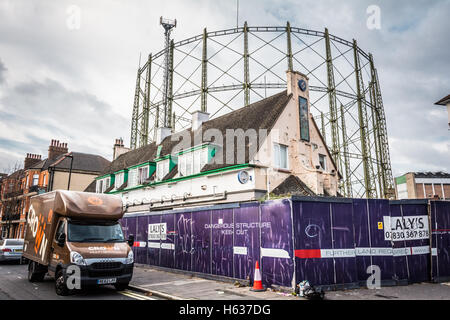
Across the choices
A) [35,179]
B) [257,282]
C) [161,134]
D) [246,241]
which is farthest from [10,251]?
[35,179]

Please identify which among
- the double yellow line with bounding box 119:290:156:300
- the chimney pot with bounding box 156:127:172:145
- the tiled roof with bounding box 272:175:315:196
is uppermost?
the chimney pot with bounding box 156:127:172:145

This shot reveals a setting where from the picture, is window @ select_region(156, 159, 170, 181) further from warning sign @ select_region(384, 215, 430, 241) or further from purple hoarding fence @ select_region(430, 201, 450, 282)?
purple hoarding fence @ select_region(430, 201, 450, 282)

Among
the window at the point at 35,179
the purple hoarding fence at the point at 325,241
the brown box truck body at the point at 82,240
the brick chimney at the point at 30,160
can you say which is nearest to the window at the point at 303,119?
the purple hoarding fence at the point at 325,241

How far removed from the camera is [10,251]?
18.8 metres

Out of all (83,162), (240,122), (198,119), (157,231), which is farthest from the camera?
(83,162)

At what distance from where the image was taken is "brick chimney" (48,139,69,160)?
44259mm

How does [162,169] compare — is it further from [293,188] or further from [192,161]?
[293,188]

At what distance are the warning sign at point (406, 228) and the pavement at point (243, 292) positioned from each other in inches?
63.7

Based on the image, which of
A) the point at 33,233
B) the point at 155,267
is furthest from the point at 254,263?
the point at 33,233

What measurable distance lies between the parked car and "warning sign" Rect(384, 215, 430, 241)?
65.1ft

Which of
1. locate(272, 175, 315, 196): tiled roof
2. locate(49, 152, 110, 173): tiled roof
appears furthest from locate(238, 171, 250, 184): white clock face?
locate(49, 152, 110, 173): tiled roof

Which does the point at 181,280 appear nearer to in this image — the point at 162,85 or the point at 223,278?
the point at 223,278

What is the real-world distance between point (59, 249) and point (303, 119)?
15.2 m
